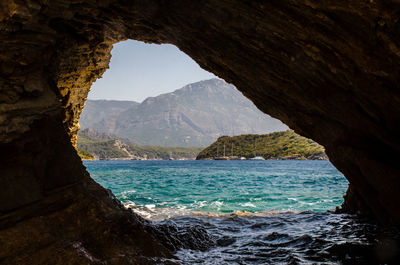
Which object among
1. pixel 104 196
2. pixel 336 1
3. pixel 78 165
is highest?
pixel 336 1

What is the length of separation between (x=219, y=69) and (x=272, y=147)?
138204 mm

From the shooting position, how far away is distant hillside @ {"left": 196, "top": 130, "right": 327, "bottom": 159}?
127812mm

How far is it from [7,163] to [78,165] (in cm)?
155

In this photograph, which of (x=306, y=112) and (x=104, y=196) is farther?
(x=306, y=112)

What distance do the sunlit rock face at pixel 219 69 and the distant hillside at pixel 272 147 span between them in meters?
124

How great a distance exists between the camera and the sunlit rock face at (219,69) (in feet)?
15.0

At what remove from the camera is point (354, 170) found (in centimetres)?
789

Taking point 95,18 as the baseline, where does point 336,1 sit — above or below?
below

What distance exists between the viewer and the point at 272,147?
140375 mm

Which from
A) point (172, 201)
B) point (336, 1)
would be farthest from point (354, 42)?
point (172, 201)

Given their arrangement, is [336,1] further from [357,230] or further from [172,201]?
[172,201]

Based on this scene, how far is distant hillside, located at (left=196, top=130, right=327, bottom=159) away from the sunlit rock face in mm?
123958

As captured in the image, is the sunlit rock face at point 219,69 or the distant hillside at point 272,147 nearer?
the sunlit rock face at point 219,69

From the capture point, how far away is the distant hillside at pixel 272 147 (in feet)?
419
